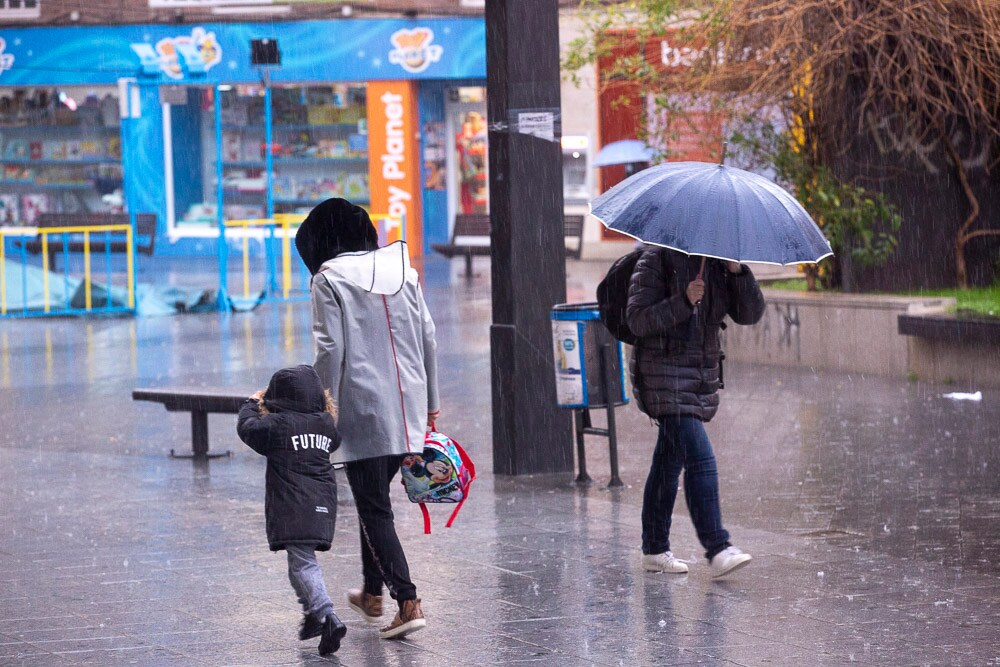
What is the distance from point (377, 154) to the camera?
2634 cm

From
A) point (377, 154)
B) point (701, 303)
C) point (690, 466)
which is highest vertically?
point (377, 154)

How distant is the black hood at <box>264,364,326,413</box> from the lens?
5.06 metres

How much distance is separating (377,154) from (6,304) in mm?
9801

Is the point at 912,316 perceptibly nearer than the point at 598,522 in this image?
No

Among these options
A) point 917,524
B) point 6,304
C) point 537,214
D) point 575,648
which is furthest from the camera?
point 6,304

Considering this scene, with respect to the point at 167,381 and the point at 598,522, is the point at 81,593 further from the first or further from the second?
the point at 167,381

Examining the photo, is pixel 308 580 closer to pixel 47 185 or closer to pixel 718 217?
pixel 718 217

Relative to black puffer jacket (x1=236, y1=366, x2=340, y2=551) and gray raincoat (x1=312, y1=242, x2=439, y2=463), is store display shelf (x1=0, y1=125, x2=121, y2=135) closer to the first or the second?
gray raincoat (x1=312, y1=242, x2=439, y2=463)

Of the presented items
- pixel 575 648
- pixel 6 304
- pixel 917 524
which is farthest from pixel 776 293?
pixel 6 304

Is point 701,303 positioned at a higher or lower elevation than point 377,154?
lower

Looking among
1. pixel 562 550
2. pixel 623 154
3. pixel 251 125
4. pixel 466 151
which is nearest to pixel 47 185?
pixel 251 125

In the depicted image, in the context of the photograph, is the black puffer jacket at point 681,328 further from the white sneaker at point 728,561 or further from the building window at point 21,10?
the building window at point 21,10

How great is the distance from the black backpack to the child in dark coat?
5.08 ft

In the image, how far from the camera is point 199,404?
8.99 meters
